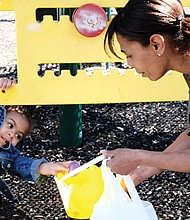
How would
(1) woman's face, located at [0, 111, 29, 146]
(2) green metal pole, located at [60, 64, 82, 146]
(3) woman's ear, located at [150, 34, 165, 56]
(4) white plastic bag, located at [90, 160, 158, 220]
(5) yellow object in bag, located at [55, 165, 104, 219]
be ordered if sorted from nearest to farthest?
(3) woman's ear, located at [150, 34, 165, 56]
(4) white plastic bag, located at [90, 160, 158, 220]
(5) yellow object in bag, located at [55, 165, 104, 219]
(1) woman's face, located at [0, 111, 29, 146]
(2) green metal pole, located at [60, 64, 82, 146]

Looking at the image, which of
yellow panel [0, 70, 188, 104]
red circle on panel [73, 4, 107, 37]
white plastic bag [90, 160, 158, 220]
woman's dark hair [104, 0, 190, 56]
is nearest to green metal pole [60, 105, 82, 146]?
yellow panel [0, 70, 188, 104]

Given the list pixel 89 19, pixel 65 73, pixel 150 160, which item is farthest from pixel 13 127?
pixel 150 160

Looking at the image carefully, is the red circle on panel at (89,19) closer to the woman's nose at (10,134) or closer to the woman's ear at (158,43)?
the woman's nose at (10,134)

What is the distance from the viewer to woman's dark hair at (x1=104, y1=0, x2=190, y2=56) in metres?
1.66

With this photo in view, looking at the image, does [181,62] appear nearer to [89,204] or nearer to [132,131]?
[89,204]

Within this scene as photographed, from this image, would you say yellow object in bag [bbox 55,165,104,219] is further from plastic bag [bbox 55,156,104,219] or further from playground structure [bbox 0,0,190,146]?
playground structure [bbox 0,0,190,146]

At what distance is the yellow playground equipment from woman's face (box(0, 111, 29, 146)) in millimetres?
213

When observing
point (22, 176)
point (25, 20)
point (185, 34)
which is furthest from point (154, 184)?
point (185, 34)

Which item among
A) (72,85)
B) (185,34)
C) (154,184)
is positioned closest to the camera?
(185,34)

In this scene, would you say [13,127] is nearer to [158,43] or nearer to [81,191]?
[81,191]

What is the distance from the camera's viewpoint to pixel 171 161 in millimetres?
1735

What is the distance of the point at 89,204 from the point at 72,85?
0.68 m

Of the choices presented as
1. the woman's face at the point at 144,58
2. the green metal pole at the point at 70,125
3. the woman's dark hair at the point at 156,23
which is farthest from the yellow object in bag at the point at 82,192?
the green metal pole at the point at 70,125

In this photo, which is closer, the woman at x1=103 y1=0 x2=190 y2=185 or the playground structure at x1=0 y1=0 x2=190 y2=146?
the woman at x1=103 y1=0 x2=190 y2=185
